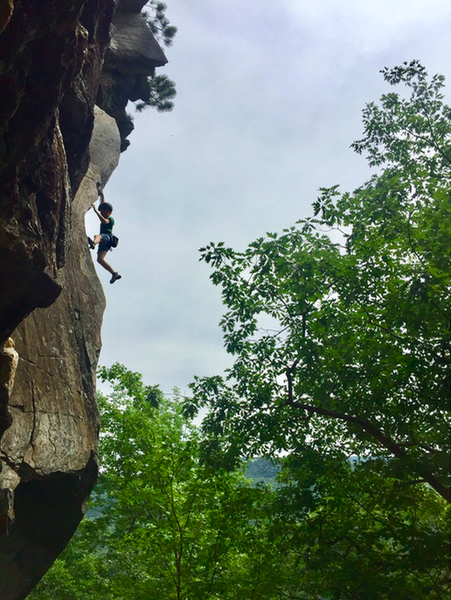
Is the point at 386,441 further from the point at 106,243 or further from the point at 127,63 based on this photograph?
the point at 127,63

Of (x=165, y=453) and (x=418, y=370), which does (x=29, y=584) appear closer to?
(x=165, y=453)

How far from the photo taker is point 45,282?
7.32m

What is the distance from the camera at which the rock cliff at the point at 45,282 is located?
6.02m

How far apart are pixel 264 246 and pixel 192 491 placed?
5926 millimetres

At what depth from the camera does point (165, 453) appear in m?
11.1

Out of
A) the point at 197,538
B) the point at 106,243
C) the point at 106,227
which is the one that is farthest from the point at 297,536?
the point at 106,227

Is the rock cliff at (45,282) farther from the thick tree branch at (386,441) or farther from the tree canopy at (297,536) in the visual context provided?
the thick tree branch at (386,441)

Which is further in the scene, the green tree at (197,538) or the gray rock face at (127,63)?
the gray rock face at (127,63)

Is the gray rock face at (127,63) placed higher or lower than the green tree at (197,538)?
higher

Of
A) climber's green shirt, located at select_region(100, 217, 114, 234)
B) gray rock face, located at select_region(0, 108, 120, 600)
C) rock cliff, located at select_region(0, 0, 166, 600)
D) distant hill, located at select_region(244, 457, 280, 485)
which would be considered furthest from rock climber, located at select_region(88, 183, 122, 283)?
distant hill, located at select_region(244, 457, 280, 485)

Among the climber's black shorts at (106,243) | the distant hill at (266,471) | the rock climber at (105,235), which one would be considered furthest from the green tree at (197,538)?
the climber's black shorts at (106,243)

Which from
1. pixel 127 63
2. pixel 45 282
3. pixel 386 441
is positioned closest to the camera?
pixel 45 282

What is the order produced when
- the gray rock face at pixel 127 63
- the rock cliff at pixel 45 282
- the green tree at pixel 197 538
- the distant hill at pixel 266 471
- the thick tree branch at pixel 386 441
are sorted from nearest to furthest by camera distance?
the rock cliff at pixel 45 282, the thick tree branch at pixel 386 441, the green tree at pixel 197 538, the distant hill at pixel 266 471, the gray rock face at pixel 127 63

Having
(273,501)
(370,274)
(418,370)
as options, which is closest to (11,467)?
(273,501)
